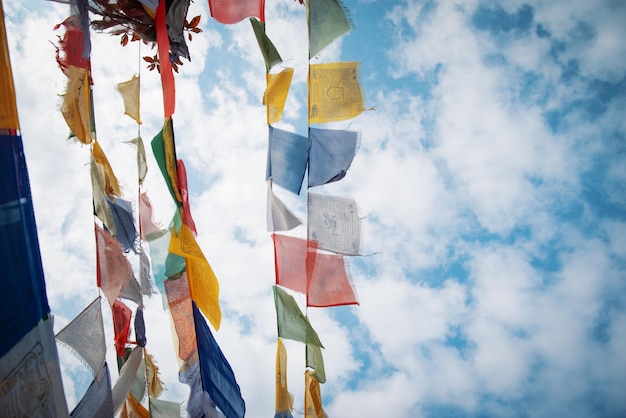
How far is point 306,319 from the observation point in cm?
320

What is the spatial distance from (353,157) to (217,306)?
1596 mm

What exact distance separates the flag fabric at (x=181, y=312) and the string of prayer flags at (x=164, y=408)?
588 millimetres

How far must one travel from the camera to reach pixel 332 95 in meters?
3.20

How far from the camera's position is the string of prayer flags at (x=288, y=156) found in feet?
10.5

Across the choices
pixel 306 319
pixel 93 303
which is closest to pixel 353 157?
pixel 306 319

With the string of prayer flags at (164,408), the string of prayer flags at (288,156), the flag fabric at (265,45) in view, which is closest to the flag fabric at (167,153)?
the string of prayer flags at (288,156)

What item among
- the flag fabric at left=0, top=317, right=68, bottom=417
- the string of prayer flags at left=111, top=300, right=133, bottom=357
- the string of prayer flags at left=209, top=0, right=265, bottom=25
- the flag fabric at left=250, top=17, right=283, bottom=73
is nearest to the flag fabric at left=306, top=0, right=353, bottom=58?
the flag fabric at left=250, top=17, right=283, bottom=73

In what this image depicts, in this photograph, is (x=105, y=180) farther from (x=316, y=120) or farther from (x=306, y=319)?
(x=306, y=319)

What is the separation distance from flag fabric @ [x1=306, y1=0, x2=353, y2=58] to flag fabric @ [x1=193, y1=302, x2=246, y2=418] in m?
2.31

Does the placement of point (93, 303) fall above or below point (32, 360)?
below

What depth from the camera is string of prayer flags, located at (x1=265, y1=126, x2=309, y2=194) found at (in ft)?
10.5

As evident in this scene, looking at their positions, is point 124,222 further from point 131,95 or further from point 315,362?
point 315,362

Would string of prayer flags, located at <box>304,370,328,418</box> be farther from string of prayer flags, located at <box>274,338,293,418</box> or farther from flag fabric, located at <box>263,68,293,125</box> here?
flag fabric, located at <box>263,68,293,125</box>

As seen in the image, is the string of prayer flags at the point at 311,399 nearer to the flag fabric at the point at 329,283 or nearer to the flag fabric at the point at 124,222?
the flag fabric at the point at 329,283
